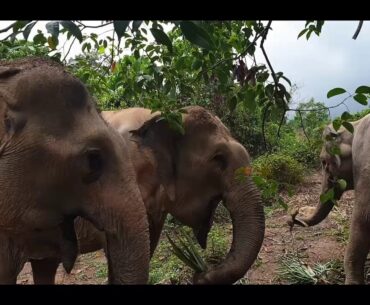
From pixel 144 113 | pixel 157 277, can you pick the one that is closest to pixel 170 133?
pixel 144 113

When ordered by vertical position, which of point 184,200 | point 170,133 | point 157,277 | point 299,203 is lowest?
point 299,203

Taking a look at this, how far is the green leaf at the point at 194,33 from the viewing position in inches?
59.7

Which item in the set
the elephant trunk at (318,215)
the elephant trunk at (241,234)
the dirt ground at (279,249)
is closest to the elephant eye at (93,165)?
the elephant trunk at (241,234)

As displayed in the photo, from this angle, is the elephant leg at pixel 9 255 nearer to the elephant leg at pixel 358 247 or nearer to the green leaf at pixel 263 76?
the green leaf at pixel 263 76

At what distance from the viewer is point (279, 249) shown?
8102mm

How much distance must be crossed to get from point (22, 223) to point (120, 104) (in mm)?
8264

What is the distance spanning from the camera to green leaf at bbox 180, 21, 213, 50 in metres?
1.52

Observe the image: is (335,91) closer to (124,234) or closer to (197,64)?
(124,234)

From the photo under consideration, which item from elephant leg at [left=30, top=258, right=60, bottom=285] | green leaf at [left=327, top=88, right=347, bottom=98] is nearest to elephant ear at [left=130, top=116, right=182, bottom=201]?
elephant leg at [left=30, top=258, right=60, bottom=285]

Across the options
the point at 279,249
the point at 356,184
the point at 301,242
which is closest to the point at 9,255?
the point at 356,184

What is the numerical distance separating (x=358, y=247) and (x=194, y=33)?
4641mm
